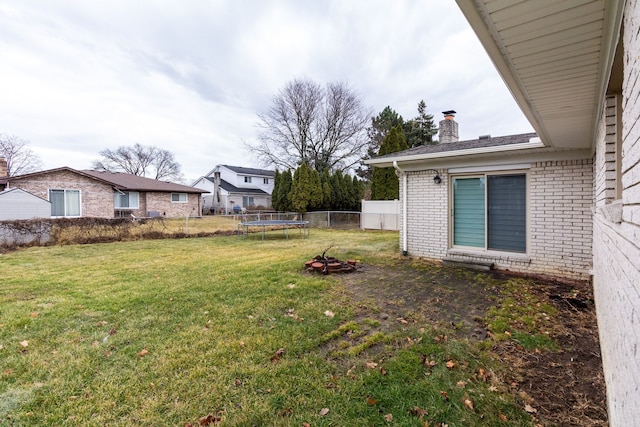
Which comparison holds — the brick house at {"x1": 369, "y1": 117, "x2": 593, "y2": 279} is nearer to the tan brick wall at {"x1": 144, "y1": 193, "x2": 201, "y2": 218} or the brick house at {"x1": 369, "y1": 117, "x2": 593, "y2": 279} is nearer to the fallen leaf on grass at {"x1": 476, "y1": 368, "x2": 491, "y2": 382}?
the fallen leaf on grass at {"x1": 476, "y1": 368, "x2": 491, "y2": 382}

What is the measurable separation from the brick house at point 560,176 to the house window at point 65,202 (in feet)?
63.2

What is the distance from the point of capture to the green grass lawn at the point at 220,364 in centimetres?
199

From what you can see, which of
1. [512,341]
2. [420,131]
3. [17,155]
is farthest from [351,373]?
[17,155]

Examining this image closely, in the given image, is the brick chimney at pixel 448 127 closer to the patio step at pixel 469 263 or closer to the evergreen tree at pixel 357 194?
the patio step at pixel 469 263

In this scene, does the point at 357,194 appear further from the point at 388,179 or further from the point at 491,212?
the point at 491,212

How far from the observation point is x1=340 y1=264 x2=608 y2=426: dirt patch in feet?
7.07

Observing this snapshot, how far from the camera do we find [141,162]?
130ft

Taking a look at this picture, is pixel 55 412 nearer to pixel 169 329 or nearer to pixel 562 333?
pixel 169 329

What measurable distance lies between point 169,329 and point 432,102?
31539mm

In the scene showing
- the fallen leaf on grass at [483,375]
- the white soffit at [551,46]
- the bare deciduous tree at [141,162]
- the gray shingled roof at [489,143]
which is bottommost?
the fallen leaf on grass at [483,375]

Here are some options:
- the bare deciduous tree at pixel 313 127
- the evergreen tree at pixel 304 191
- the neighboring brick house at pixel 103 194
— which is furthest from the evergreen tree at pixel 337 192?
the neighboring brick house at pixel 103 194

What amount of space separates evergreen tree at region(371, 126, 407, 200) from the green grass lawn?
13490 millimetres

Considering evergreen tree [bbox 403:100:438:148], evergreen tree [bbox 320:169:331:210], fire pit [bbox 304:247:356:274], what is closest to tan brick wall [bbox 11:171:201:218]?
evergreen tree [bbox 320:169:331:210]

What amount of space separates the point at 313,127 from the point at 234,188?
47.6 ft
